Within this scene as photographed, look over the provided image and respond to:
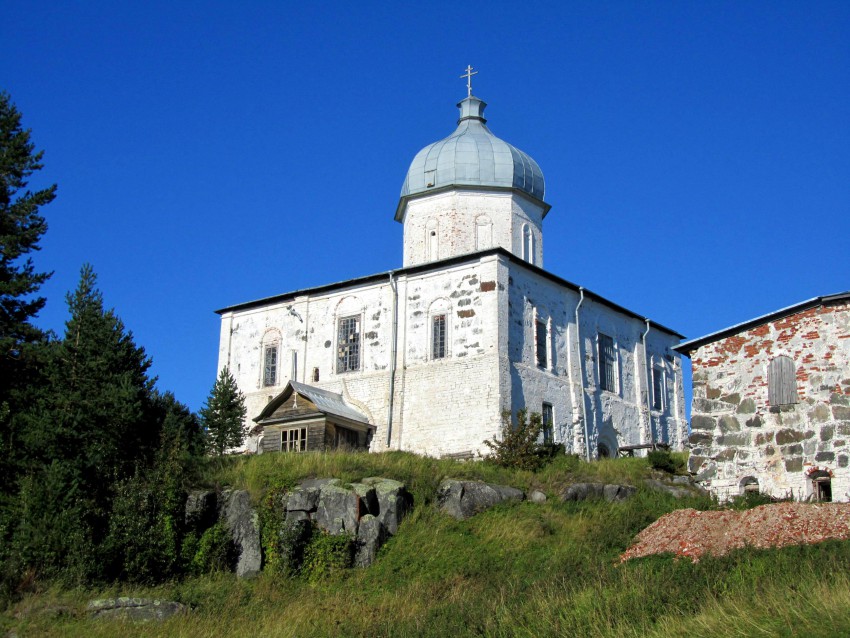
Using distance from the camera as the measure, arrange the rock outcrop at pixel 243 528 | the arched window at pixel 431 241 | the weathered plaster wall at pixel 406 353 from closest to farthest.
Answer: the rock outcrop at pixel 243 528, the weathered plaster wall at pixel 406 353, the arched window at pixel 431 241

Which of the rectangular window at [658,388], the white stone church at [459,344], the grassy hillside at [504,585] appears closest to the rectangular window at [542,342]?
the white stone church at [459,344]

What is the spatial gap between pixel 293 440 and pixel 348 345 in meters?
4.09

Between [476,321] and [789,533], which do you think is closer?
[789,533]

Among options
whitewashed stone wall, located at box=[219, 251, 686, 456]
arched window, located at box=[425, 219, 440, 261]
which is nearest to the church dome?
arched window, located at box=[425, 219, 440, 261]

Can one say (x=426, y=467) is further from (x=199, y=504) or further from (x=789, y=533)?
(x=789, y=533)

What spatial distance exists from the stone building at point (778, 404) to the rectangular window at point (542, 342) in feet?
26.3

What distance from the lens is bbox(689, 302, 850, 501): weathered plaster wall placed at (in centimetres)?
2175

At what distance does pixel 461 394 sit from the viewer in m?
29.9

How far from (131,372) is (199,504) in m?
3.92

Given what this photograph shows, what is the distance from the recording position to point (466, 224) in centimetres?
3406

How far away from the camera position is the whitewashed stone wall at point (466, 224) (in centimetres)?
3381

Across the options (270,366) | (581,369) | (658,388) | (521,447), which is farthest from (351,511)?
(658,388)

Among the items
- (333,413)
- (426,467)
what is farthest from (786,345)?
(333,413)

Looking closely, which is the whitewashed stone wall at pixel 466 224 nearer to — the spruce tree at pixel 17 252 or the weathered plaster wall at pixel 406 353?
the weathered plaster wall at pixel 406 353
